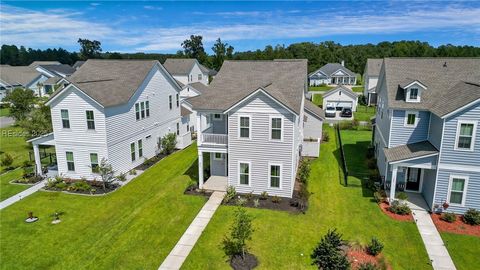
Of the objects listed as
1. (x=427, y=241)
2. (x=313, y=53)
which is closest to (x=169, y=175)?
(x=427, y=241)

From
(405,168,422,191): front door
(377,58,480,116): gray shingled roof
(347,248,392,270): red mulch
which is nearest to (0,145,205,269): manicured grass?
(347,248,392,270): red mulch

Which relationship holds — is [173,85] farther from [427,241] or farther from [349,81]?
[349,81]

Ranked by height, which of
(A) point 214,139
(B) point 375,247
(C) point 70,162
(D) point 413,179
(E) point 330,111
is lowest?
(B) point 375,247

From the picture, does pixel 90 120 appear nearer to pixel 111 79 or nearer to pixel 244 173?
pixel 111 79

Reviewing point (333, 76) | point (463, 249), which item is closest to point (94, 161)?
point (463, 249)

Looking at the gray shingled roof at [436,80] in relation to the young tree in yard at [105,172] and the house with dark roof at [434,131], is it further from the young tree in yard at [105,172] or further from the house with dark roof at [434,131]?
the young tree in yard at [105,172]

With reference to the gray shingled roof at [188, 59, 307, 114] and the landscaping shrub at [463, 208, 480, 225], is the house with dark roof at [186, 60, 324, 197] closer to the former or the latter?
the gray shingled roof at [188, 59, 307, 114]

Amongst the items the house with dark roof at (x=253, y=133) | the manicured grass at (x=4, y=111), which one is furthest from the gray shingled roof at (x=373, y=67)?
the manicured grass at (x=4, y=111)

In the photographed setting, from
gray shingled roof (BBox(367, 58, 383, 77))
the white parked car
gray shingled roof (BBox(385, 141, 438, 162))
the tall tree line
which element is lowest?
the white parked car
